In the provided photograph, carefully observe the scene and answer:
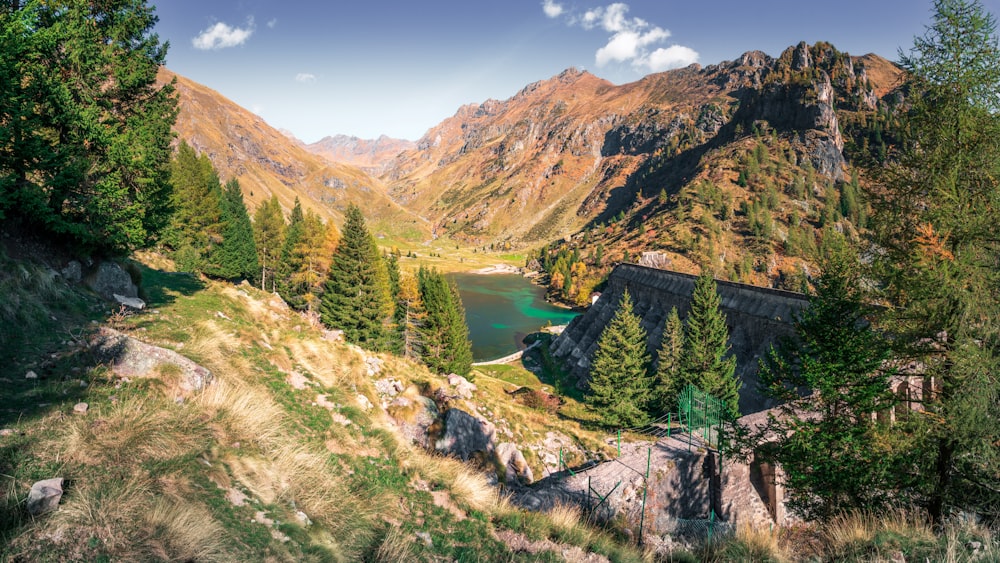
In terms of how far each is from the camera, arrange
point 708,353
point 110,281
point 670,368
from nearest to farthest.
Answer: point 110,281
point 708,353
point 670,368

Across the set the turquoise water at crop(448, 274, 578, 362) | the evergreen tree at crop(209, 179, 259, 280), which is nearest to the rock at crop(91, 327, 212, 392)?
the evergreen tree at crop(209, 179, 259, 280)

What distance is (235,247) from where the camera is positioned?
47219 mm

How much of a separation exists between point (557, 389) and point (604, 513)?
3474 cm

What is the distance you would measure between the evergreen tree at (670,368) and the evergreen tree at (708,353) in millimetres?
1008

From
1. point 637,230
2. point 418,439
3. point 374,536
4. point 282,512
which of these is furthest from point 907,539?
point 637,230

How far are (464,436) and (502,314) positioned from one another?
81.8 metres

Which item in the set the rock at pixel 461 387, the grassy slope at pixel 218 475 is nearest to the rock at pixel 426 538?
the grassy slope at pixel 218 475

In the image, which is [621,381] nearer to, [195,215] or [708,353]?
[708,353]

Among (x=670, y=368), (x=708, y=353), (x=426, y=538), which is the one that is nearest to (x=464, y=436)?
(x=426, y=538)

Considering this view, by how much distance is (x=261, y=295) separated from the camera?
3569 cm

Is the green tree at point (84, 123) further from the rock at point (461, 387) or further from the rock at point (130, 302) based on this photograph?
the rock at point (461, 387)

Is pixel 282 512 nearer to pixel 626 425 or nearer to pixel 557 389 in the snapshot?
pixel 626 425

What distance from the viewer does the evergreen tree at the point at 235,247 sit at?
148ft

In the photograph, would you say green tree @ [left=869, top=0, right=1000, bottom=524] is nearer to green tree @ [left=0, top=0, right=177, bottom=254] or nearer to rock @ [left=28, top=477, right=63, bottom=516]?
rock @ [left=28, top=477, right=63, bottom=516]
